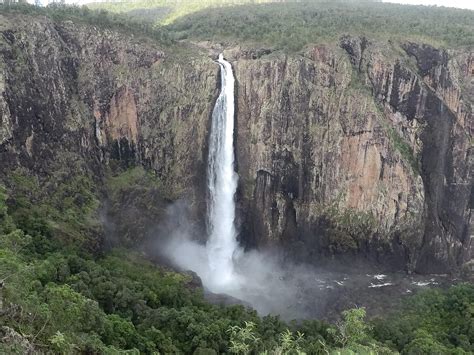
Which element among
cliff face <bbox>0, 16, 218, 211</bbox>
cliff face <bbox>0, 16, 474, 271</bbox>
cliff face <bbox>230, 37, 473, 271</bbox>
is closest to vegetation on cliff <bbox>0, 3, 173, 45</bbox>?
cliff face <bbox>0, 16, 218, 211</bbox>

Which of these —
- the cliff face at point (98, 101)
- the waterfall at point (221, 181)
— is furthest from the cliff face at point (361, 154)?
the cliff face at point (98, 101)

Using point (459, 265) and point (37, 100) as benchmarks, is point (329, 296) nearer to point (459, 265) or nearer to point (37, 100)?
point (459, 265)

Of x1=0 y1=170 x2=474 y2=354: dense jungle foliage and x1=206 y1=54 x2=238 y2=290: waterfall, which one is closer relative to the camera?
x1=0 y1=170 x2=474 y2=354: dense jungle foliage

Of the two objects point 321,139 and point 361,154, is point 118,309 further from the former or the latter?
point 361,154

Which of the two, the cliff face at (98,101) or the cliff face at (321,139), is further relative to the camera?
the cliff face at (321,139)

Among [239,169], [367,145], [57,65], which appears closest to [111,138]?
[57,65]

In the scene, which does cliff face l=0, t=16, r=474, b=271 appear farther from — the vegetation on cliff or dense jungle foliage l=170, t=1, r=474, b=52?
dense jungle foliage l=170, t=1, r=474, b=52

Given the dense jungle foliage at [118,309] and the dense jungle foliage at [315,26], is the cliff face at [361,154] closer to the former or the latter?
the dense jungle foliage at [315,26]
